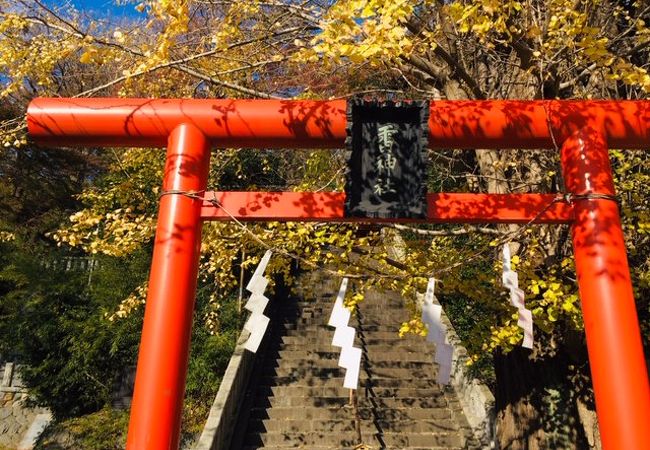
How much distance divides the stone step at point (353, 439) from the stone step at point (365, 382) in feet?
3.64

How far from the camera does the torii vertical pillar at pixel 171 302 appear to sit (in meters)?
2.80

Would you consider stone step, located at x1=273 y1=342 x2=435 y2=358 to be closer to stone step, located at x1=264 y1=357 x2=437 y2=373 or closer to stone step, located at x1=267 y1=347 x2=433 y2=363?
stone step, located at x1=267 y1=347 x2=433 y2=363

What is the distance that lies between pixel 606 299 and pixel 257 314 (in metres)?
2.39

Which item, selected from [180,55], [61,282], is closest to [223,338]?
[61,282]

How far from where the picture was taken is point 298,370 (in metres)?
8.59

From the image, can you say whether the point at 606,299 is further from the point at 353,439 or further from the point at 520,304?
the point at 353,439

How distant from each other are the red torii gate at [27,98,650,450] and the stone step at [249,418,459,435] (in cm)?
485

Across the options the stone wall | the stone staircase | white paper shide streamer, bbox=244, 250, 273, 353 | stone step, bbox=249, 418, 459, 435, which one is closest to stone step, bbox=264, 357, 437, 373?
the stone staircase

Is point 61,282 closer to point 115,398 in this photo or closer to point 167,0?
point 115,398

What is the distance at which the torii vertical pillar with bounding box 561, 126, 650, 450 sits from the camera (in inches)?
102

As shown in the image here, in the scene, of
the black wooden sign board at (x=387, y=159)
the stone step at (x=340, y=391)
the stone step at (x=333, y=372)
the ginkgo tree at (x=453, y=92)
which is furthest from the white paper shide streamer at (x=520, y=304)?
the stone step at (x=333, y=372)

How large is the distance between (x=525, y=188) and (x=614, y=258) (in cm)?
285

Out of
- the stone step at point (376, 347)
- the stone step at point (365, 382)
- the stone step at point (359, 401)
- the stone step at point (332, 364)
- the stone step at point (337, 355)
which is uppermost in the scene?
the stone step at point (376, 347)

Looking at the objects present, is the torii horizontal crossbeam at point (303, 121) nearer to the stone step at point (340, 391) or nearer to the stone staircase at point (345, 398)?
the stone staircase at point (345, 398)
